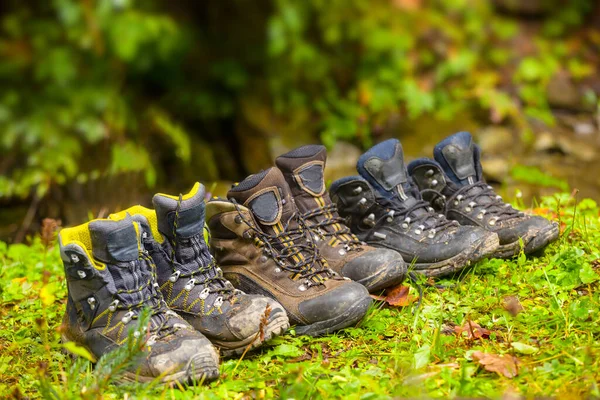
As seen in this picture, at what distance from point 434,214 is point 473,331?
2.59ft

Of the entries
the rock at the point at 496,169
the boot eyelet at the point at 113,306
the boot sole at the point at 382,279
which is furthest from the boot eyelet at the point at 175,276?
the rock at the point at 496,169

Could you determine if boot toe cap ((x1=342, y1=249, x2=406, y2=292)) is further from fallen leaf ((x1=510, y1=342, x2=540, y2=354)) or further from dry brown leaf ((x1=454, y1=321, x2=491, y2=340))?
fallen leaf ((x1=510, y1=342, x2=540, y2=354))

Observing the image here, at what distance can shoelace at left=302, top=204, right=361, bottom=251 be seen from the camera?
3.03m

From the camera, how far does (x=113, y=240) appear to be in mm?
2406

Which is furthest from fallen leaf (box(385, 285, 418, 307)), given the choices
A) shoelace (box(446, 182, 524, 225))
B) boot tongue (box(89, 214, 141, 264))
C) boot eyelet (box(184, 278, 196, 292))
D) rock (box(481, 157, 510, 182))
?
rock (box(481, 157, 510, 182))

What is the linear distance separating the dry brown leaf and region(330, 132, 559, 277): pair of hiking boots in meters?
0.44

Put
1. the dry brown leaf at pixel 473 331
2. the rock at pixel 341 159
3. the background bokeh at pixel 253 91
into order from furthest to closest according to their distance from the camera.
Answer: the background bokeh at pixel 253 91
the rock at pixel 341 159
the dry brown leaf at pixel 473 331

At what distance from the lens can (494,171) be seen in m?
6.70

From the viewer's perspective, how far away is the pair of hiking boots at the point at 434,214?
3.06m

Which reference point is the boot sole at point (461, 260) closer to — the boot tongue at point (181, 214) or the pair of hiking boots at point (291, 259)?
the pair of hiking boots at point (291, 259)

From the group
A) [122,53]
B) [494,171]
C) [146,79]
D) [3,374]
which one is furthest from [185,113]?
[3,374]

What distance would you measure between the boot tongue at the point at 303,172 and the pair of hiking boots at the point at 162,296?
529mm

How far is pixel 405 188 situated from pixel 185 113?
584 centimetres

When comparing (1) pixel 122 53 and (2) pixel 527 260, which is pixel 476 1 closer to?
(1) pixel 122 53
